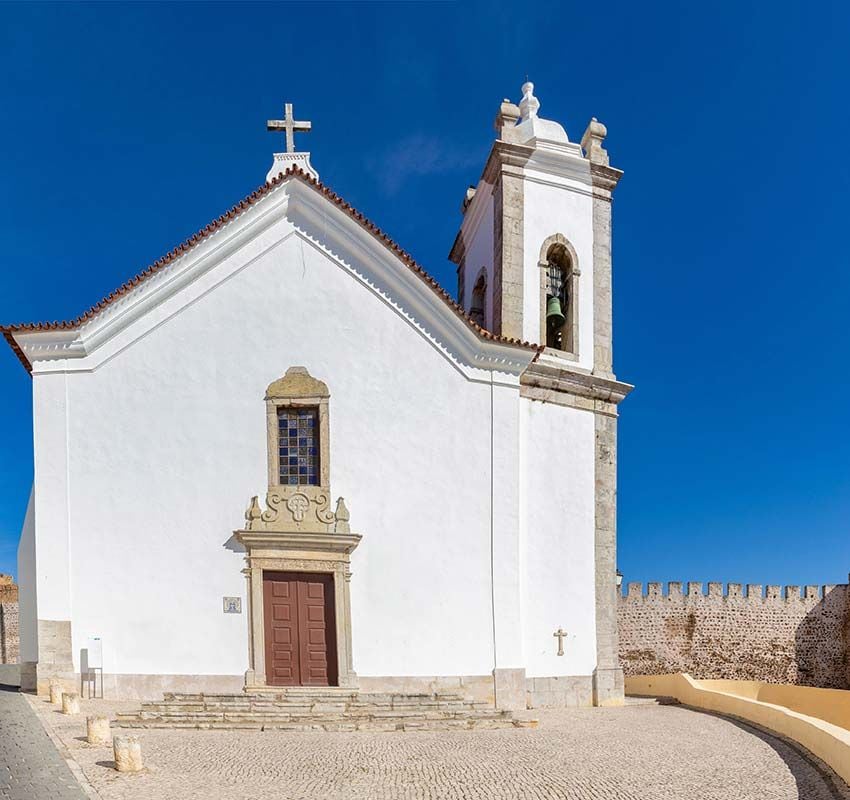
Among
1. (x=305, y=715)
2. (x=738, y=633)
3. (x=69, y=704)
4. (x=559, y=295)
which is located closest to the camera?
(x=69, y=704)

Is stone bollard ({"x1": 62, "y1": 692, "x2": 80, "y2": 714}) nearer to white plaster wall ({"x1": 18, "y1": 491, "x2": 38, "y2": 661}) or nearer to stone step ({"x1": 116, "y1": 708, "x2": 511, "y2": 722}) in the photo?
stone step ({"x1": 116, "y1": 708, "x2": 511, "y2": 722})

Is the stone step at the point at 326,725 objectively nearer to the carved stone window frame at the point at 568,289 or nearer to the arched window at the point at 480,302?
the carved stone window frame at the point at 568,289

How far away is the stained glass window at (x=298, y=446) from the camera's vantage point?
11359mm

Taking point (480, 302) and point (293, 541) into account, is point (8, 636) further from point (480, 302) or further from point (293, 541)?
point (480, 302)

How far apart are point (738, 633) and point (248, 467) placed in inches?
730

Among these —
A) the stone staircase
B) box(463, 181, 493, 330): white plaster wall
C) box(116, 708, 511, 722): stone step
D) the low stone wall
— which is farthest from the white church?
the low stone wall

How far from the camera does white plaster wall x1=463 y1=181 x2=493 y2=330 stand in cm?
1405

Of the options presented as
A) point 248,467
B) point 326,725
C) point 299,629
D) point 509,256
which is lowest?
point 326,725

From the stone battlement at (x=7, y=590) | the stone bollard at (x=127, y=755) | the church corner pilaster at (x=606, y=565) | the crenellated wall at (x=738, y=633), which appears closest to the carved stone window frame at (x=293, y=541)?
the stone bollard at (x=127, y=755)

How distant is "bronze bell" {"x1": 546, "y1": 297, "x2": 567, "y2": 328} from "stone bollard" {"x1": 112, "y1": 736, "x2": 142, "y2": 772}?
10.0 m

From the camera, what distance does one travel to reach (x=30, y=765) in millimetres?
6656

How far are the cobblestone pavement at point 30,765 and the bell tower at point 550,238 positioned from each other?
931 cm

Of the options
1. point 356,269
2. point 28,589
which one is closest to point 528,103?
point 356,269

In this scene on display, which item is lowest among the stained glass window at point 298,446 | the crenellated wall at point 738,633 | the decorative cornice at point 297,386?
the crenellated wall at point 738,633
